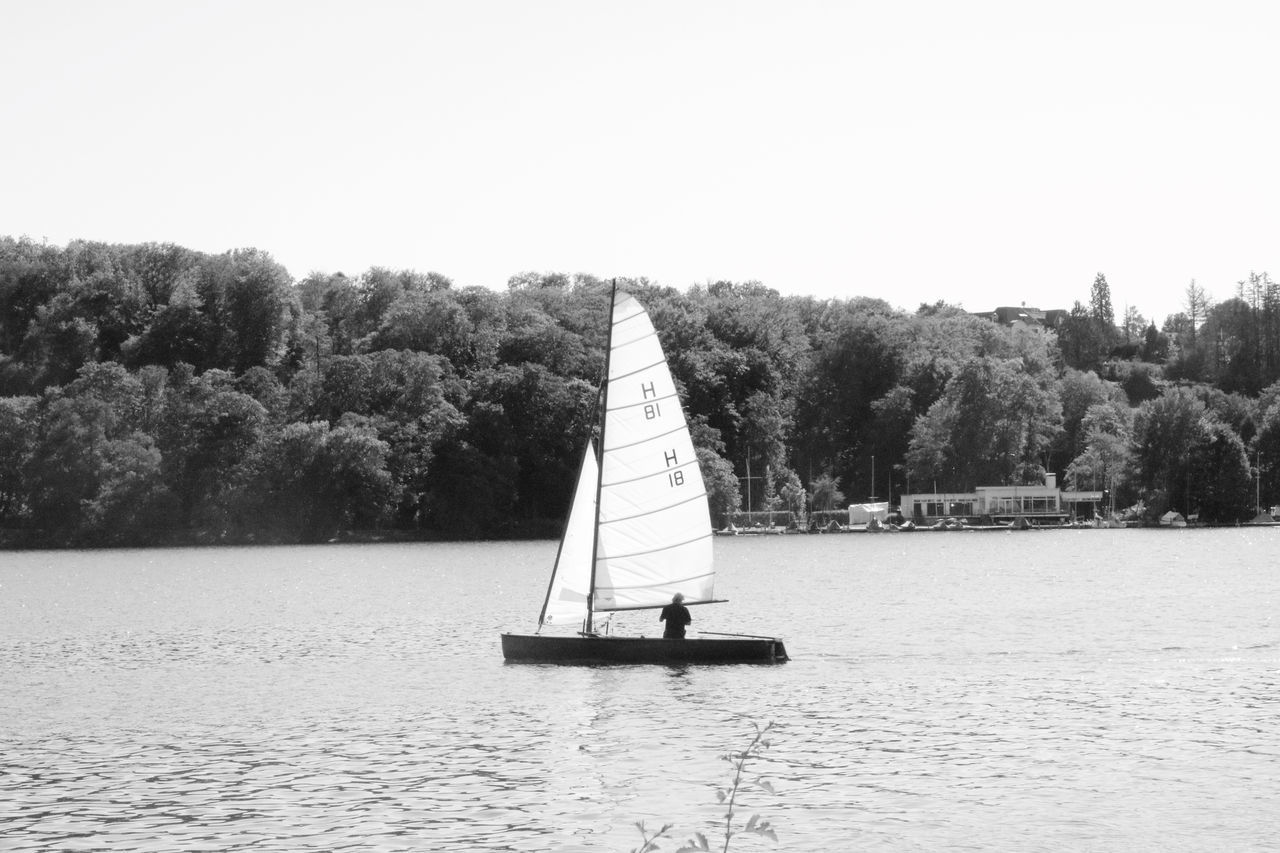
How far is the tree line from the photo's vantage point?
126 metres

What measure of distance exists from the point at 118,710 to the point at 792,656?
18.4 meters

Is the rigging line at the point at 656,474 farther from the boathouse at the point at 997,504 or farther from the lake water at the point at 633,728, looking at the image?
the boathouse at the point at 997,504

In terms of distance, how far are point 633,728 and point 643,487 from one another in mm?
8627

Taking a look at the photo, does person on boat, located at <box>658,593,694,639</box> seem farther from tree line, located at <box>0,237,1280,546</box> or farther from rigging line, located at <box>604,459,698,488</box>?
tree line, located at <box>0,237,1280,546</box>

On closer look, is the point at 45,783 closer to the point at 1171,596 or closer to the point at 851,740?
the point at 851,740

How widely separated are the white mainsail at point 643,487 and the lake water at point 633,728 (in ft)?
8.07

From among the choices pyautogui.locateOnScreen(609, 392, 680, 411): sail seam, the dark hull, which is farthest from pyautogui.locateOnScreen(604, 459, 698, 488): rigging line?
the dark hull

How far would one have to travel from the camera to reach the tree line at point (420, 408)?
12581 cm

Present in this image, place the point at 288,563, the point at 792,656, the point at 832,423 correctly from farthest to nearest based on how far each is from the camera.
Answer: the point at 832,423
the point at 288,563
the point at 792,656

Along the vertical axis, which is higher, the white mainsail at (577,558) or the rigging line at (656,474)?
the rigging line at (656,474)

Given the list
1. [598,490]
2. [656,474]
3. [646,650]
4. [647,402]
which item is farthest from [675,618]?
[647,402]

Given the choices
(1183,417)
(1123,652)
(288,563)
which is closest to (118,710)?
(1123,652)

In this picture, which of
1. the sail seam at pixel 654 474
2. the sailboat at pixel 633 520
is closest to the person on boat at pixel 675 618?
the sailboat at pixel 633 520

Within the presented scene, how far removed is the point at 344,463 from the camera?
12494cm
